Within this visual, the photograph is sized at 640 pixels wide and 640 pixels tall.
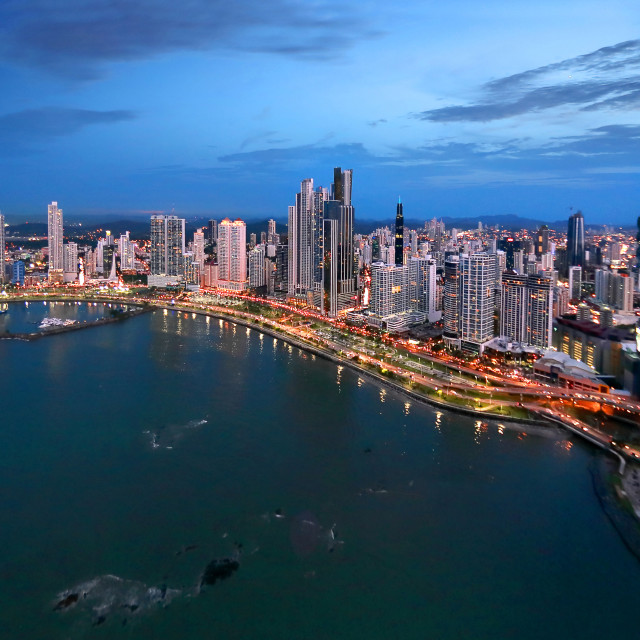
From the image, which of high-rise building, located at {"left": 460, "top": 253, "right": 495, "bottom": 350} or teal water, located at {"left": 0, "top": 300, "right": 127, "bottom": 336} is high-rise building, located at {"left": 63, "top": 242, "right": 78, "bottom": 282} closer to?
teal water, located at {"left": 0, "top": 300, "right": 127, "bottom": 336}

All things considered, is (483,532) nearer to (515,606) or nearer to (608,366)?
(515,606)

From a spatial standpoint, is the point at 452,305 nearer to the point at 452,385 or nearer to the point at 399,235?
the point at 452,385

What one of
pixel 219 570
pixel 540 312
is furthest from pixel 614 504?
pixel 540 312

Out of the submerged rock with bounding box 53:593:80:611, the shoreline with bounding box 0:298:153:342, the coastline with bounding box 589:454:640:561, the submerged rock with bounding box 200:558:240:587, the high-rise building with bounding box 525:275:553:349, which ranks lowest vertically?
the submerged rock with bounding box 53:593:80:611

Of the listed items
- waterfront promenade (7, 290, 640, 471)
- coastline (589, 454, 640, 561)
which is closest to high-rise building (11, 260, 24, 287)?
waterfront promenade (7, 290, 640, 471)

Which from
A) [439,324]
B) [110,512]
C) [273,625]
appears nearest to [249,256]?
[439,324]

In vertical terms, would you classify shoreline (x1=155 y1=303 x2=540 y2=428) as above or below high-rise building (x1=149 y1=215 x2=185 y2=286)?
below
